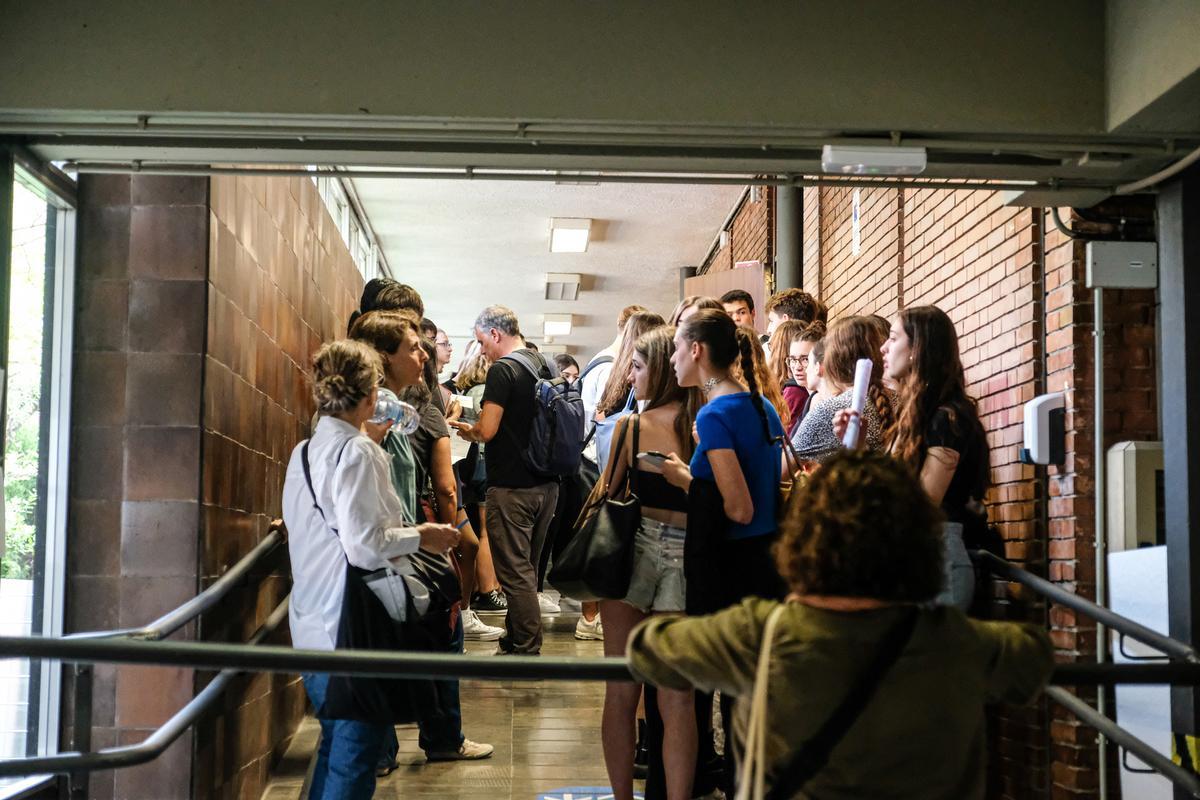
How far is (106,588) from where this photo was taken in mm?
4121

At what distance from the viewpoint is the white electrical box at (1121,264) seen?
4.39 m

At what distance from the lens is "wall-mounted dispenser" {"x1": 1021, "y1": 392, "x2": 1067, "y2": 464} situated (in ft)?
14.8

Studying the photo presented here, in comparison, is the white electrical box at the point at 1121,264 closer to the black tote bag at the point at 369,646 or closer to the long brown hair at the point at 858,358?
the long brown hair at the point at 858,358

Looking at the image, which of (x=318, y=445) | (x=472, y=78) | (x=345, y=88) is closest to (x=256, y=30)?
(x=345, y=88)

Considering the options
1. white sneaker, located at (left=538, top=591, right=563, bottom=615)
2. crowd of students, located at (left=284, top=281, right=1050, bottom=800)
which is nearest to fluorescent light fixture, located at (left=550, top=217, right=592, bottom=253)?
white sneaker, located at (left=538, top=591, right=563, bottom=615)

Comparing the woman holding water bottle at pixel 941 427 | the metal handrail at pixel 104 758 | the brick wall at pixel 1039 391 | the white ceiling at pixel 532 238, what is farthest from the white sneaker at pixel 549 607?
the metal handrail at pixel 104 758

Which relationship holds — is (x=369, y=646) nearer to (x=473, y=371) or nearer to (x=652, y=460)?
(x=652, y=460)

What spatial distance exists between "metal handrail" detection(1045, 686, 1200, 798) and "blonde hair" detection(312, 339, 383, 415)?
1.97 metres

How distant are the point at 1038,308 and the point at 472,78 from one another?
229 centimetres

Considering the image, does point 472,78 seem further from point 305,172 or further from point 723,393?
point 723,393

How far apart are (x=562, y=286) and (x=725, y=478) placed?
33.5 feet

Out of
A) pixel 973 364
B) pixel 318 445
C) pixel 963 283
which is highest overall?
pixel 963 283

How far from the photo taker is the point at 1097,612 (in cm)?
354

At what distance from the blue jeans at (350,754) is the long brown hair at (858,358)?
2.22 meters
